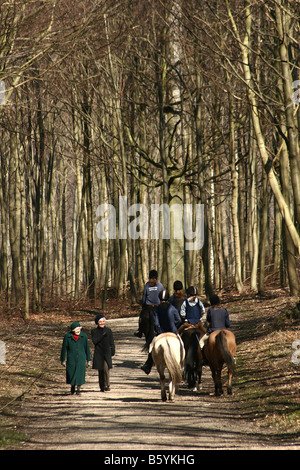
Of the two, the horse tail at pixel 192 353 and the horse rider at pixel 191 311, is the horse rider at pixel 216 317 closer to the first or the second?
the horse tail at pixel 192 353

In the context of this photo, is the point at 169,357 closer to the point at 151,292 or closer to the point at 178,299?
the point at 178,299

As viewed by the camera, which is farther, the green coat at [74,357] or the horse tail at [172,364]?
the green coat at [74,357]

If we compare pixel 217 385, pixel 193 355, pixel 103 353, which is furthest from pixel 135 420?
pixel 193 355

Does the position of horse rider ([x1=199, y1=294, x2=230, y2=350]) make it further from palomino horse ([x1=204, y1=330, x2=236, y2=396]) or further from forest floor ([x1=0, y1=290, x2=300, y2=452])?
forest floor ([x1=0, y1=290, x2=300, y2=452])

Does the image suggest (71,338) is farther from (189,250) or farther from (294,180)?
(189,250)

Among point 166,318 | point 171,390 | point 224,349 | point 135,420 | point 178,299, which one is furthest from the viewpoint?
point 178,299

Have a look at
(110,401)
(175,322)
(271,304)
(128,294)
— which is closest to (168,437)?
(110,401)

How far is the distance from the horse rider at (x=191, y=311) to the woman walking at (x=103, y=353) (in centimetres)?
132

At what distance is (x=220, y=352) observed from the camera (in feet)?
38.4

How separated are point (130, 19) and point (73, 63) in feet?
9.37

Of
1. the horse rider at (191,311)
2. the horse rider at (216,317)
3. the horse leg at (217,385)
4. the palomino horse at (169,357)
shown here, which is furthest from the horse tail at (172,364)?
the horse rider at (191,311)

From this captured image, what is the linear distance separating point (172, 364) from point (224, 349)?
94cm

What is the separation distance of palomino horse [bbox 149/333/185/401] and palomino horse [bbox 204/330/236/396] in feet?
2.04

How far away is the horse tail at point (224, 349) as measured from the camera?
11547mm
